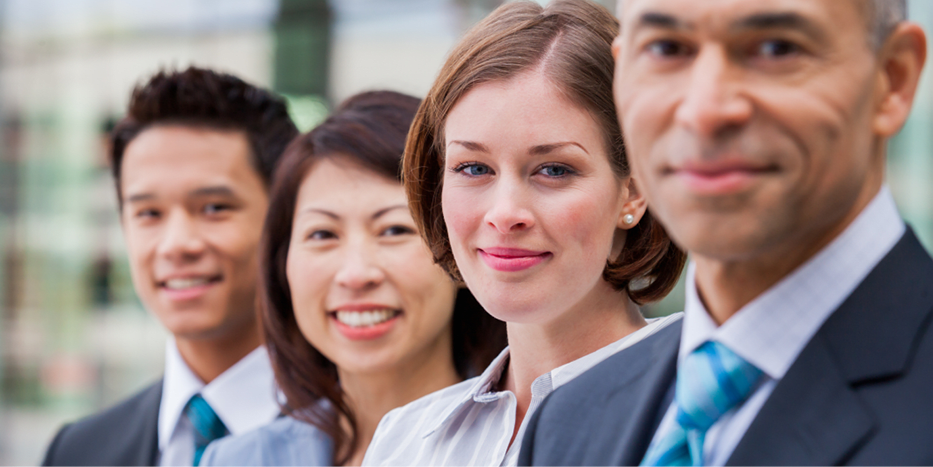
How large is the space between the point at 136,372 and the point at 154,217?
5834mm

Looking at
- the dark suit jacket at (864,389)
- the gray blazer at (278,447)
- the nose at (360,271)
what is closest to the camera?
the dark suit jacket at (864,389)

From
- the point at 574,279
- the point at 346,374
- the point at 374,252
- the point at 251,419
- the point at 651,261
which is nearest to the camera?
the point at 574,279

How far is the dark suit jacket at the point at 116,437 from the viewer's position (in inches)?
143

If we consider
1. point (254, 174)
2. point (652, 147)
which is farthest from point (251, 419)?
point (652, 147)

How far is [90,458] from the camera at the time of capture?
373cm

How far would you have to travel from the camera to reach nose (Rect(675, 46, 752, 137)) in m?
1.16

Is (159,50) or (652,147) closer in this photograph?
(652,147)


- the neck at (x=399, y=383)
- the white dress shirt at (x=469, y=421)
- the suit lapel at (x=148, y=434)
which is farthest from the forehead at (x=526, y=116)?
the suit lapel at (x=148, y=434)

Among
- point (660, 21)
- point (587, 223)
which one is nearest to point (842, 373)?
point (660, 21)

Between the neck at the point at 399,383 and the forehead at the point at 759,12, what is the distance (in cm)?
175

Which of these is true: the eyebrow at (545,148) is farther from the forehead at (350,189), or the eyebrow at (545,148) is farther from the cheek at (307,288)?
the cheek at (307,288)

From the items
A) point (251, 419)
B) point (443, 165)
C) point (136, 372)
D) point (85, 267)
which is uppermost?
point (443, 165)

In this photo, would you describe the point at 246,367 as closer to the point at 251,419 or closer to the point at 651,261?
the point at 251,419

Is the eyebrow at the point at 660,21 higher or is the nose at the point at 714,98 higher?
the eyebrow at the point at 660,21
